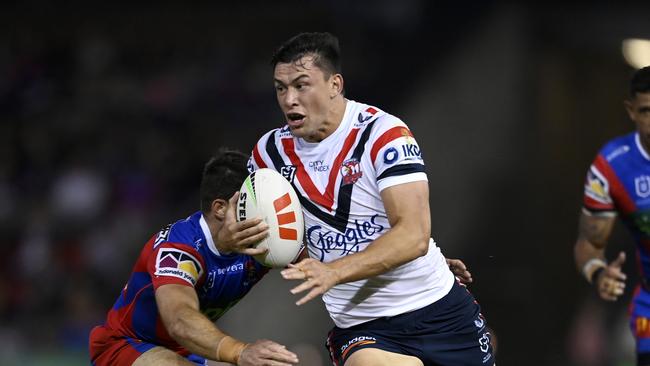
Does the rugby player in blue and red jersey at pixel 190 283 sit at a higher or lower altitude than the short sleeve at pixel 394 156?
lower

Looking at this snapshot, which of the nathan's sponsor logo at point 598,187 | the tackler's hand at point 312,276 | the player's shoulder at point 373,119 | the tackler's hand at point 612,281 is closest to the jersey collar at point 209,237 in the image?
the player's shoulder at point 373,119

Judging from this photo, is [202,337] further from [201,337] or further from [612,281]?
[612,281]

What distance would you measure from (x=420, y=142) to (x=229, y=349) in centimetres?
746

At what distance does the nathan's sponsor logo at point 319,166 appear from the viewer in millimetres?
5637

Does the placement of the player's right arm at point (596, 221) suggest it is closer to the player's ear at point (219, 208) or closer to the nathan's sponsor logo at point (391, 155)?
the nathan's sponsor logo at point (391, 155)

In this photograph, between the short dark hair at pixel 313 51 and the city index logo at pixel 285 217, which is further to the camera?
the short dark hair at pixel 313 51

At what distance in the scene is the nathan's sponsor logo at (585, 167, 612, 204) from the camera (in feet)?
23.7

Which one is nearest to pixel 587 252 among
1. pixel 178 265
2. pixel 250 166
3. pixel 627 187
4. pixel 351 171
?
pixel 627 187

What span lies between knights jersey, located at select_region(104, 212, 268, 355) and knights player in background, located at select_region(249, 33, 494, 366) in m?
0.58

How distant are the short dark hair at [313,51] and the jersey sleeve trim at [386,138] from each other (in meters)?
0.50

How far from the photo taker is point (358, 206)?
5.54 m

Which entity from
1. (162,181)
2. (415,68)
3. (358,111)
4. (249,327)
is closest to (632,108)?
(358,111)

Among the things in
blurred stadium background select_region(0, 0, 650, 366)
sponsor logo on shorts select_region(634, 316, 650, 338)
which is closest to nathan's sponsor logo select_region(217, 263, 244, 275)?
sponsor logo on shorts select_region(634, 316, 650, 338)

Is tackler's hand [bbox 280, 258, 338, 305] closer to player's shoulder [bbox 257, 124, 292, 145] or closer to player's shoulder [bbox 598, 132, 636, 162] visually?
player's shoulder [bbox 257, 124, 292, 145]
